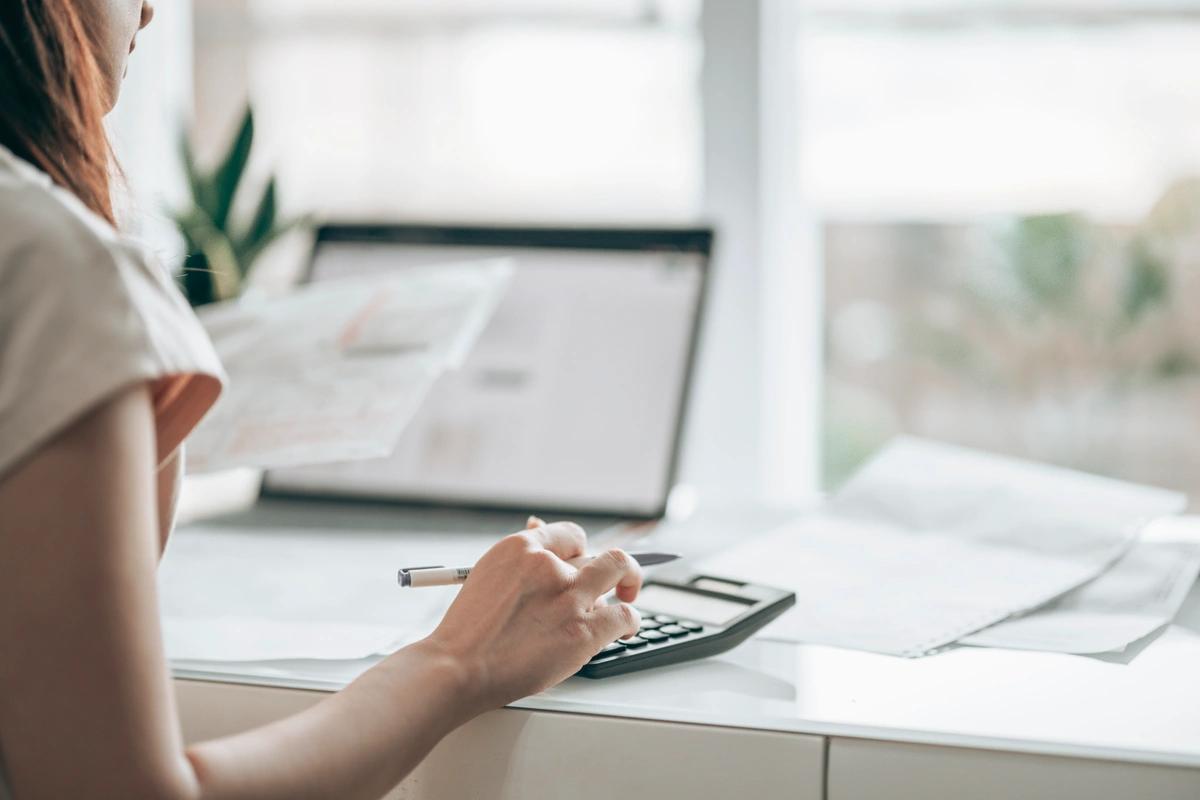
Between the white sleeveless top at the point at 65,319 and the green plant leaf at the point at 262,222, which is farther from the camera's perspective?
the green plant leaf at the point at 262,222

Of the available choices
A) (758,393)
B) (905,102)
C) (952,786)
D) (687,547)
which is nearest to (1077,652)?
(952,786)

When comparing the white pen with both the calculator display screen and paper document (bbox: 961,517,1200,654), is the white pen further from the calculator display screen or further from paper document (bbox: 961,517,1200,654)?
paper document (bbox: 961,517,1200,654)

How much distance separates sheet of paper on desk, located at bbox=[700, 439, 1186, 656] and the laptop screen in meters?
0.17

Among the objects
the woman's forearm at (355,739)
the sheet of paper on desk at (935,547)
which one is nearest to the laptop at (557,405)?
the sheet of paper on desk at (935,547)

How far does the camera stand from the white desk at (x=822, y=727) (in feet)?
1.78

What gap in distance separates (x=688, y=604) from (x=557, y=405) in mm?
375

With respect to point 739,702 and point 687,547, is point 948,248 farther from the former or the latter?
point 739,702

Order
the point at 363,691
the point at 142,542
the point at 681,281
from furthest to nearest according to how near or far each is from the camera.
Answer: the point at 681,281 → the point at 363,691 → the point at 142,542

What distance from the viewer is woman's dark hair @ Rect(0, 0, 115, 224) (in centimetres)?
51

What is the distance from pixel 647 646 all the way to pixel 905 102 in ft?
2.92

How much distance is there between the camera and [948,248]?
1349 mm

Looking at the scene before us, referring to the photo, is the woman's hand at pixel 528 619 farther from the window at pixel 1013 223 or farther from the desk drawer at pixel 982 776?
the window at pixel 1013 223

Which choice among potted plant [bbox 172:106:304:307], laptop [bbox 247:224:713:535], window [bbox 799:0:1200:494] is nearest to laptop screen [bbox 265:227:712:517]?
laptop [bbox 247:224:713:535]

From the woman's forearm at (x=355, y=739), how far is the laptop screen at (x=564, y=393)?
18.7 inches
